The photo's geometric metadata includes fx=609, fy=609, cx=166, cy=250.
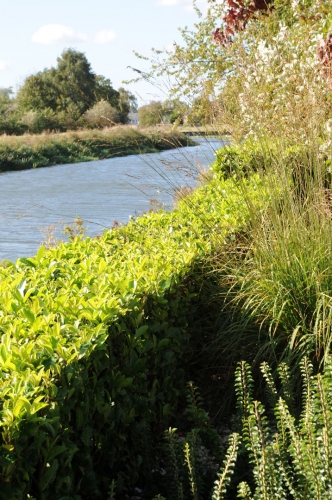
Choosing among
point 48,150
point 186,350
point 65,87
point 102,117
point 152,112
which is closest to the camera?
point 186,350

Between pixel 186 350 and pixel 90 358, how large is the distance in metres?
1.43

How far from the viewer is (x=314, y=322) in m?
3.45

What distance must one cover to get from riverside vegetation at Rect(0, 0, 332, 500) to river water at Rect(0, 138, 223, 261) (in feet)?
2.05

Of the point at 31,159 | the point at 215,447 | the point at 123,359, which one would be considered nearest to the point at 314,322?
the point at 215,447

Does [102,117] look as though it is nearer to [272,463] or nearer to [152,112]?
[152,112]

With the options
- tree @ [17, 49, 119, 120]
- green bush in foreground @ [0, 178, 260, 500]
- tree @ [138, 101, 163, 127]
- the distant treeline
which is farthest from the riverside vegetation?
tree @ [17, 49, 119, 120]

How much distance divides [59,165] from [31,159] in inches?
58.3

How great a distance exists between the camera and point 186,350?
139 inches

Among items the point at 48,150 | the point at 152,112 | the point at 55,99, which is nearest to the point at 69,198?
the point at 152,112

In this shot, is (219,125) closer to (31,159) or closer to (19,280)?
(19,280)

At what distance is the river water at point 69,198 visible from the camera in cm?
846

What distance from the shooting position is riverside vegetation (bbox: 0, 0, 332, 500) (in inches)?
78.1

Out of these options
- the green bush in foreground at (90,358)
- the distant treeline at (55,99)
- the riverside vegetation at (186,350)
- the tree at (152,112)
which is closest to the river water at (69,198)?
the tree at (152,112)

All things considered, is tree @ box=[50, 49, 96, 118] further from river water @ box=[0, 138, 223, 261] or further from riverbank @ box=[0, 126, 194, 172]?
river water @ box=[0, 138, 223, 261]
